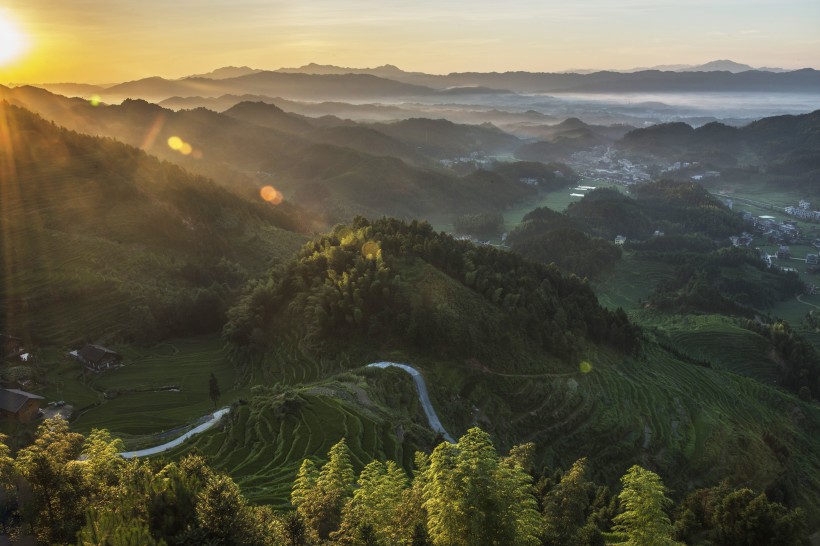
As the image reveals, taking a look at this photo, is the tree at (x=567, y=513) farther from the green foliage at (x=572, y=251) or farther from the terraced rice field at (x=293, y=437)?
the green foliage at (x=572, y=251)

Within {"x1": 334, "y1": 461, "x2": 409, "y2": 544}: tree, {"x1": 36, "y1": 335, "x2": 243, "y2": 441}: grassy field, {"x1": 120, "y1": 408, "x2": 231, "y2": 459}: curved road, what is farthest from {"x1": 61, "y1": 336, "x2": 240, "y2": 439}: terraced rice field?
{"x1": 334, "y1": 461, "x2": 409, "y2": 544}: tree

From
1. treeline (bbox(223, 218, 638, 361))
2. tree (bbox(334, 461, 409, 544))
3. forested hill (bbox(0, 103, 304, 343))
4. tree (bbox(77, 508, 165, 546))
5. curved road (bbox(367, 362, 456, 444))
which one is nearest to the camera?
tree (bbox(77, 508, 165, 546))

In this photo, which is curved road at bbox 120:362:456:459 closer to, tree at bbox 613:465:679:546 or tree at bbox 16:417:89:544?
tree at bbox 16:417:89:544

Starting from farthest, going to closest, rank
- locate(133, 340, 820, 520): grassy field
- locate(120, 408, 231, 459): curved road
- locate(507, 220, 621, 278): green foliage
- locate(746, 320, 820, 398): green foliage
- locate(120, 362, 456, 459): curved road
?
locate(507, 220, 621, 278): green foliage
locate(746, 320, 820, 398): green foliage
locate(133, 340, 820, 520): grassy field
locate(120, 362, 456, 459): curved road
locate(120, 408, 231, 459): curved road

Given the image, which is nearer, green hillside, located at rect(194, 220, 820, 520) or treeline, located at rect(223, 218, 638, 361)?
green hillside, located at rect(194, 220, 820, 520)

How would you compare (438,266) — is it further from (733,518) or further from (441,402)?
(733,518)

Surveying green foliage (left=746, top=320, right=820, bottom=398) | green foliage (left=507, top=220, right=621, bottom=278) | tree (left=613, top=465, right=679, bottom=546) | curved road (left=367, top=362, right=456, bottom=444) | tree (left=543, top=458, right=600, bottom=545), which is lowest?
green foliage (left=746, top=320, right=820, bottom=398)
